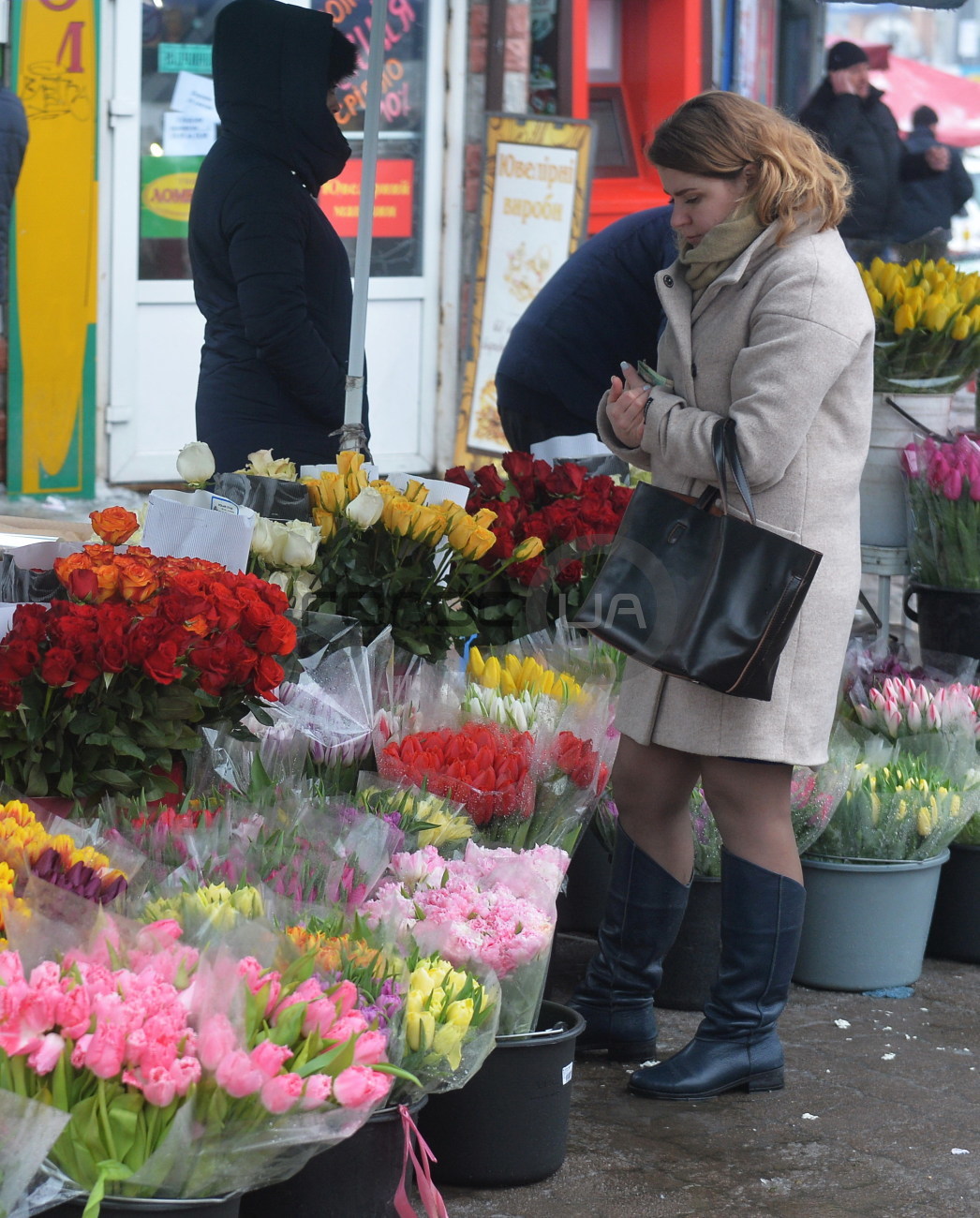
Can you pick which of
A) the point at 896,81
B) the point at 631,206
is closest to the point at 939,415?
the point at 631,206

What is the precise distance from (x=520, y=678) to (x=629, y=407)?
1.97 ft

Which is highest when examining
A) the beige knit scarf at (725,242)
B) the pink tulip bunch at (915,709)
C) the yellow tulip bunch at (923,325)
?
the beige knit scarf at (725,242)

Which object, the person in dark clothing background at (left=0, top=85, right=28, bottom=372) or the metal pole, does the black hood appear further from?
the person in dark clothing background at (left=0, top=85, right=28, bottom=372)

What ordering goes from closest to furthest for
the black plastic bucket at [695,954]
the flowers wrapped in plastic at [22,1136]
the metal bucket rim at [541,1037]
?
the flowers wrapped in plastic at [22,1136], the metal bucket rim at [541,1037], the black plastic bucket at [695,954]

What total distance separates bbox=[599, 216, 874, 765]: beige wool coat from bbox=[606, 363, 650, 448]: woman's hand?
23 millimetres

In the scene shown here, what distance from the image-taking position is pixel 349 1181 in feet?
6.20

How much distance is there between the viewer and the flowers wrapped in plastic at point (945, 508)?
4230 millimetres

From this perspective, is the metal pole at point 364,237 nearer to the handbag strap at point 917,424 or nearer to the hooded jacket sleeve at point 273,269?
the hooded jacket sleeve at point 273,269

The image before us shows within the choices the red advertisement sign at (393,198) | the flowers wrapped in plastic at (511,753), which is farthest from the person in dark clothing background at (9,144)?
the flowers wrapped in plastic at (511,753)

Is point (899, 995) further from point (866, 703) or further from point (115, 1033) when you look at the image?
point (115, 1033)

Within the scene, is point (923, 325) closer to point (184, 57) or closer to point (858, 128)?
point (184, 57)

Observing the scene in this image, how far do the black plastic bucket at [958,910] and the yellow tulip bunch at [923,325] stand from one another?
4.98 ft

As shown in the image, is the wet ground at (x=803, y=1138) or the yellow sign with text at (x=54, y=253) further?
the yellow sign with text at (x=54, y=253)

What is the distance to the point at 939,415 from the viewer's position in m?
4.55
